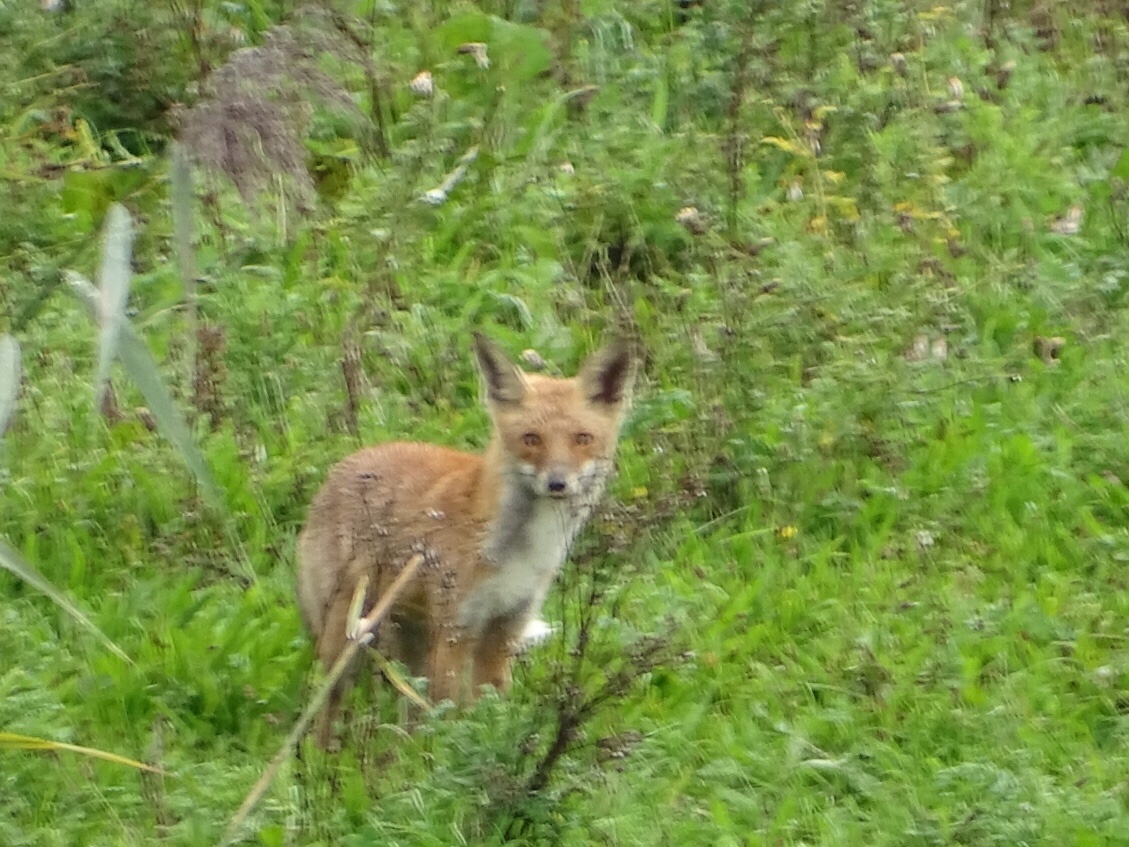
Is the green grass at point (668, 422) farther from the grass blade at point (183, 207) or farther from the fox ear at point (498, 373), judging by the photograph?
the fox ear at point (498, 373)

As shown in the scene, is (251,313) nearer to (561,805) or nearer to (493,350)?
(493,350)

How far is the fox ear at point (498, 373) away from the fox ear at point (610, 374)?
0.22m

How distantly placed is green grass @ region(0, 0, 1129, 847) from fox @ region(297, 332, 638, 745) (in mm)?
251

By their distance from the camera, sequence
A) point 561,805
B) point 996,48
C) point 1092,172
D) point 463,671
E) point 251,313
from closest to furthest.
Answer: point 561,805 < point 463,671 < point 251,313 < point 1092,172 < point 996,48

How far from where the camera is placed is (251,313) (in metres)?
7.21

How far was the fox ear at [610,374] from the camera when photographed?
6.18 m

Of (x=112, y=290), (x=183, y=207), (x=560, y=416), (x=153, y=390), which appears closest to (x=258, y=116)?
(x=183, y=207)

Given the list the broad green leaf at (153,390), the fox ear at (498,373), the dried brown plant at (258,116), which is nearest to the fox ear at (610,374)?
the fox ear at (498,373)

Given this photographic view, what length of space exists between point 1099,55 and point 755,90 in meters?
1.99

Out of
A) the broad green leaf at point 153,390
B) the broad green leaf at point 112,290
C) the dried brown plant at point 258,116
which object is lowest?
the broad green leaf at point 153,390

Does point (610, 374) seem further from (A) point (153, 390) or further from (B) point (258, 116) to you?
(A) point (153, 390)

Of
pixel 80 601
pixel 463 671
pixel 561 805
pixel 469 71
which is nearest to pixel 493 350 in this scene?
pixel 463 671

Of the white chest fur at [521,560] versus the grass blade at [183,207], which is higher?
the grass blade at [183,207]

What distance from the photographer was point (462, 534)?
584 cm
